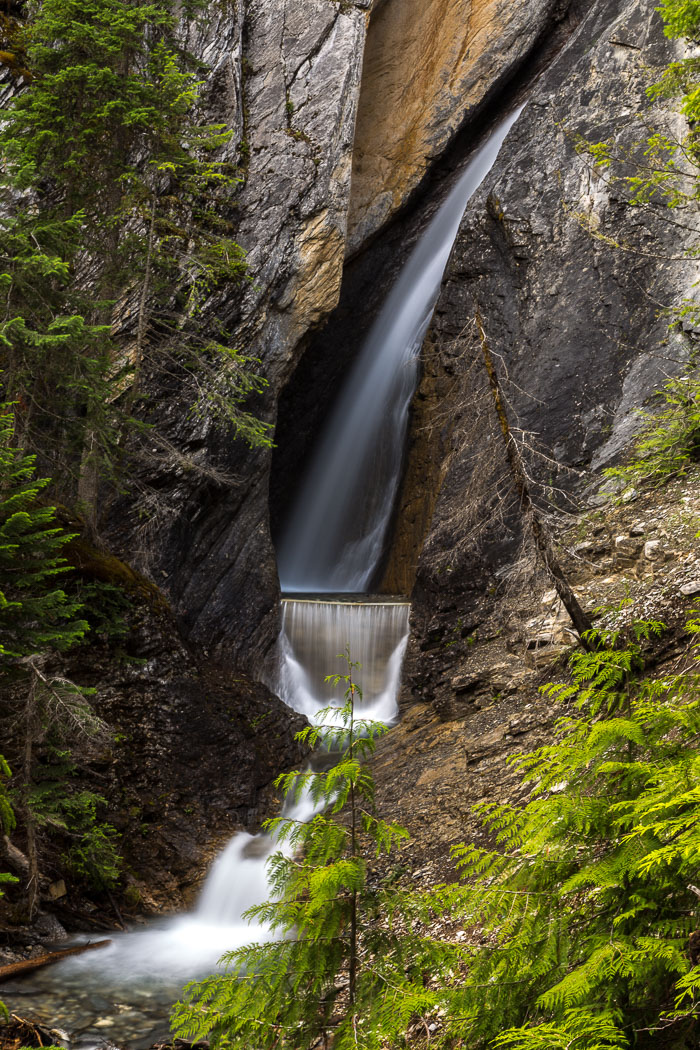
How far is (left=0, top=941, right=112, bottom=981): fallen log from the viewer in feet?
20.3

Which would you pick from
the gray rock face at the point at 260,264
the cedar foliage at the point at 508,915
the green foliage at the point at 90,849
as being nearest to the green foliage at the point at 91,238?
the gray rock face at the point at 260,264

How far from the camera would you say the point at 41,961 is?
6.44 metres

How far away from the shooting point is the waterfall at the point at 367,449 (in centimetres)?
1692

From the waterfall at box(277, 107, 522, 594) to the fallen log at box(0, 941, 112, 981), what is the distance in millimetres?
10153

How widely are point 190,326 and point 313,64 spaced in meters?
6.28

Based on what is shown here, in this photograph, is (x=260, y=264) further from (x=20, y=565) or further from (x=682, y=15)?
(x=682, y=15)

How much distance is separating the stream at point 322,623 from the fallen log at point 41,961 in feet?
0.26

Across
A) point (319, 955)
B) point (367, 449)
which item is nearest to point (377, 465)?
point (367, 449)

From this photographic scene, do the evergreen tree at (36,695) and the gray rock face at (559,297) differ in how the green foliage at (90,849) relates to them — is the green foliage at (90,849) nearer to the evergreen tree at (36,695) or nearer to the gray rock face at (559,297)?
the evergreen tree at (36,695)

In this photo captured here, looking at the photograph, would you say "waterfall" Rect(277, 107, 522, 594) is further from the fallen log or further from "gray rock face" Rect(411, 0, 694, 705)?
the fallen log

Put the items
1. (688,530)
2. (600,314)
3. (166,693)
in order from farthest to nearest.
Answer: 1. (600,314)
2. (166,693)
3. (688,530)

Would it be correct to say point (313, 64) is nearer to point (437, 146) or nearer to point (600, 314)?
point (437, 146)

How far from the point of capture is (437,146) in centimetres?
1772

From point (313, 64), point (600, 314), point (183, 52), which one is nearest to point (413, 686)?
point (600, 314)
